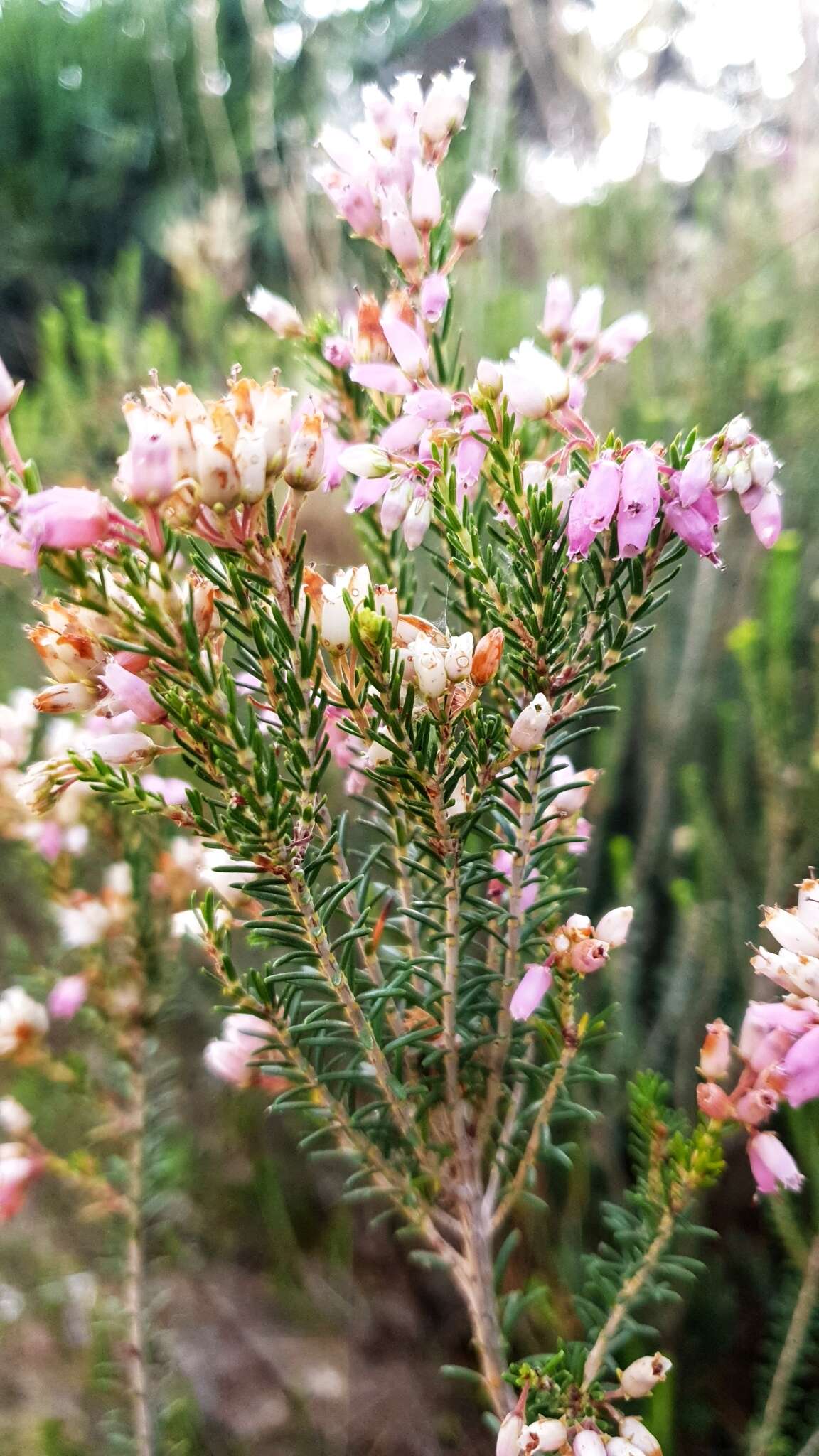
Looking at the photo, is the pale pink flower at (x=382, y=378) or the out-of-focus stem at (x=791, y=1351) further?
the out-of-focus stem at (x=791, y=1351)

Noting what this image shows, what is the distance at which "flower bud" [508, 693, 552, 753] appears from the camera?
0.39 meters

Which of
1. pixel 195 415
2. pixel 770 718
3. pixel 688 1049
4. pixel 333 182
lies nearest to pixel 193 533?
pixel 195 415

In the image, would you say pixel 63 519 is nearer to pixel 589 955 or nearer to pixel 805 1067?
pixel 589 955

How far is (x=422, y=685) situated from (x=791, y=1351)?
644 mm

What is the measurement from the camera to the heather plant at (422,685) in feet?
1.20

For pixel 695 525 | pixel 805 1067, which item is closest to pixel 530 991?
pixel 805 1067

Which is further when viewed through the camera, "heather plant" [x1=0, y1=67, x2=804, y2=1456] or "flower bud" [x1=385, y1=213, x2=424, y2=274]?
"flower bud" [x1=385, y1=213, x2=424, y2=274]

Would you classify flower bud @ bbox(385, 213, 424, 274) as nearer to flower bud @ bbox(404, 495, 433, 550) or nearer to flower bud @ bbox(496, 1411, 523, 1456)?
flower bud @ bbox(404, 495, 433, 550)

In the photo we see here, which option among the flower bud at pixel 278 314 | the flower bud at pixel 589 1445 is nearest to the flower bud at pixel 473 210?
the flower bud at pixel 278 314

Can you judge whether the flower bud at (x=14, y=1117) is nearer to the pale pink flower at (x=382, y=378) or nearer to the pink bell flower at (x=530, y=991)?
the pink bell flower at (x=530, y=991)

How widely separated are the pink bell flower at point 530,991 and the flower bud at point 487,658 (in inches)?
6.5

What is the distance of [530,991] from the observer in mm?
455

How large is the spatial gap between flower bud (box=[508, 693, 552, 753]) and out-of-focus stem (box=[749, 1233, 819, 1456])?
1.73 feet

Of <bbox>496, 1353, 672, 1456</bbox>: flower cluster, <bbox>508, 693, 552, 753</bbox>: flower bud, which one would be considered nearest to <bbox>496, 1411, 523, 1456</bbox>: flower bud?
<bbox>496, 1353, 672, 1456</bbox>: flower cluster
